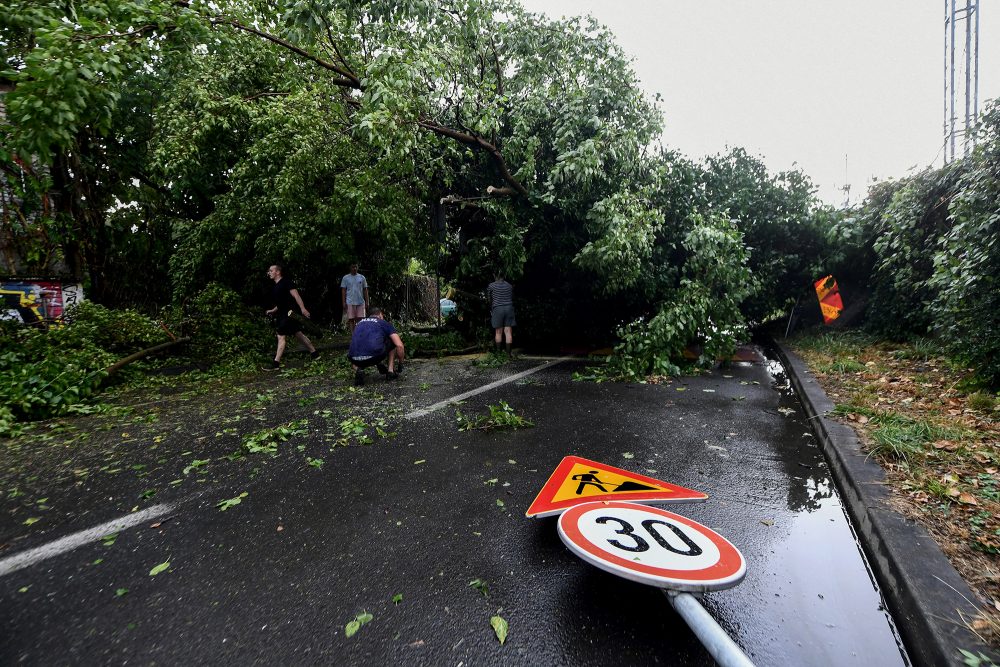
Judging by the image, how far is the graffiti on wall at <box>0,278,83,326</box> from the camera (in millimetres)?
8188

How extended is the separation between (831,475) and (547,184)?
660 centimetres

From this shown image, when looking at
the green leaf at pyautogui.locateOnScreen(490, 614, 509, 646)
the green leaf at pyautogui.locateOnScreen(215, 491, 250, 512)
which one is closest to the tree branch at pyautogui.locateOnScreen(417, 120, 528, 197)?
the green leaf at pyautogui.locateOnScreen(215, 491, 250, 512)

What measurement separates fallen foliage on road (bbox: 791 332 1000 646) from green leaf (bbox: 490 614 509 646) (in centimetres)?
187

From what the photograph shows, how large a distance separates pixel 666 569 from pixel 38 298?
36.6 feet

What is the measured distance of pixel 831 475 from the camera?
3980 millimetres

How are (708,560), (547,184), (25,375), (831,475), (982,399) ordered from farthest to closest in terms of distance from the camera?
(547,184) < (25,375) < (982,399) < (831,475) < (708,560)

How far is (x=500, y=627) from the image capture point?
2.16 meters

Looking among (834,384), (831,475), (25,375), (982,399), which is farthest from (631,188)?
(25,375)

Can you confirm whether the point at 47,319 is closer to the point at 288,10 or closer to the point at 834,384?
the point at 288,10

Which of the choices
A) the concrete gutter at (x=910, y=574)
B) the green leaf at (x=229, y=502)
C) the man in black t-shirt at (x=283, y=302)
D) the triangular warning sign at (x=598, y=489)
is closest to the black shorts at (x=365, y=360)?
the man in black t-shirt at (x=283, y=302)

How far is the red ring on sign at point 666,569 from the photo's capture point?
217 centimetres

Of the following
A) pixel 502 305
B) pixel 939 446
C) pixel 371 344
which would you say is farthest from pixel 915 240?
pixel 371 344

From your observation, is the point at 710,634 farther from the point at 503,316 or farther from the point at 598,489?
the point at 503,316

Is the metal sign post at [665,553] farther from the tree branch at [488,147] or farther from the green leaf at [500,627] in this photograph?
the tree branch at [488,147]
